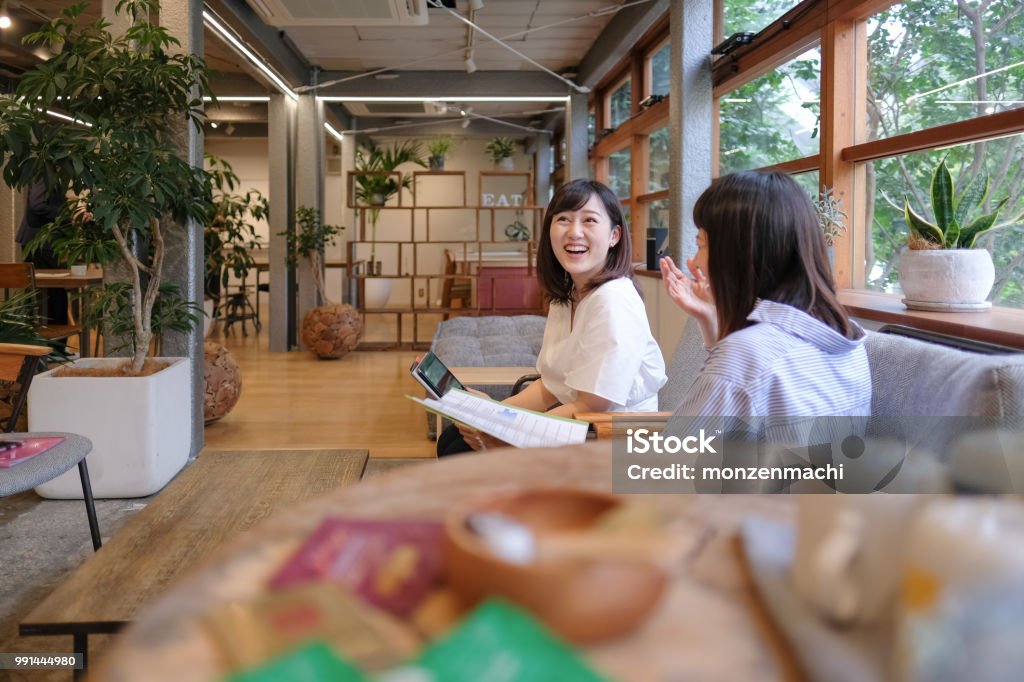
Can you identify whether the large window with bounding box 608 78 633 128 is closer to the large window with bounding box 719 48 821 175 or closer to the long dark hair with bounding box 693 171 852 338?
the large window with bounding box 719 48 821 175

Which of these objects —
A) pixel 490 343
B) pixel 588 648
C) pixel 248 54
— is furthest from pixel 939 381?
pixel 248 54

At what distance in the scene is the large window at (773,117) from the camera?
13.7 ft

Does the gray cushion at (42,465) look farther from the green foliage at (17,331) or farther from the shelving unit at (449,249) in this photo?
the shelving unit at (449,249)

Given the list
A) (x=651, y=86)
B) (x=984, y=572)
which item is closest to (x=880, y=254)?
(x=984, y=572)

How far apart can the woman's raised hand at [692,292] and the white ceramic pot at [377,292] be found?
7.61 metres

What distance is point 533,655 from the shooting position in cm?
55

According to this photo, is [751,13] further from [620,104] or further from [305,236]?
[305,236]

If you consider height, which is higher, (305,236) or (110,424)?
(305,236)

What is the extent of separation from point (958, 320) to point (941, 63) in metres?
1.18

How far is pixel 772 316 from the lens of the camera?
1498 millimetres

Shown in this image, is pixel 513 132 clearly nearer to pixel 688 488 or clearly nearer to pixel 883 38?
pixel 883 38

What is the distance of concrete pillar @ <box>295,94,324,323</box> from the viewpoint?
845cm

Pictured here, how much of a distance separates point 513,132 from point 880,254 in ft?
31.7

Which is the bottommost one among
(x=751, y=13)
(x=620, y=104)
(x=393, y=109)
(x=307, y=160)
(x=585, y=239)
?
(x=585, y=239)
